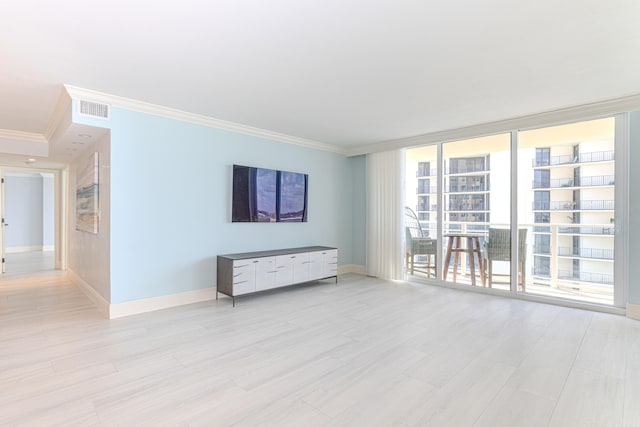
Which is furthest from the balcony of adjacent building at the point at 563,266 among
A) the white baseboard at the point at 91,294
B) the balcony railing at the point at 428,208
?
the white baseboard at the point at 91,294

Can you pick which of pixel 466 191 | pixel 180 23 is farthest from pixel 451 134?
pixel 180 23

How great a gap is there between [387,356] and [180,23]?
9.71ft

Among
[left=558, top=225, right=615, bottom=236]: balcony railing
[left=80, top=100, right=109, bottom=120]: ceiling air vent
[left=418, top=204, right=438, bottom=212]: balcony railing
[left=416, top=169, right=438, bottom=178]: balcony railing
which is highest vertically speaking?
[left=80, top=100, right=109, bottom=120]: ceiling air vent

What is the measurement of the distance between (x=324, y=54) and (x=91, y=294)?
4317 millimetres

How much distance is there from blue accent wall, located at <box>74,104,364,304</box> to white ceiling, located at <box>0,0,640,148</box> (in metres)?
0.42

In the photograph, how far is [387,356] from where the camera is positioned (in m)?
2.68

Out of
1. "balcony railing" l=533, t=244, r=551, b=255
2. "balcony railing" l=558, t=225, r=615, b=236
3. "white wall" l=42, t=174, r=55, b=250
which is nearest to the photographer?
"balcony railing" l=558, t=225, r=615, b=236

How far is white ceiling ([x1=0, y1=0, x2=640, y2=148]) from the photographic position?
2059mm

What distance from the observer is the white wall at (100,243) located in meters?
3.71

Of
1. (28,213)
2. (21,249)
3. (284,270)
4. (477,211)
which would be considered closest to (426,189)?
(477,211)

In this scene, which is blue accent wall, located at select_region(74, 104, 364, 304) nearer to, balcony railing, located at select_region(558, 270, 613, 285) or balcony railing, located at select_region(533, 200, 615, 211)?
balcony railing, located at select_region(533, 200, 615, 211)

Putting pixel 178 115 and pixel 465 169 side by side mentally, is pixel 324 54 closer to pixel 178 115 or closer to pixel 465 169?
pixel 178 115

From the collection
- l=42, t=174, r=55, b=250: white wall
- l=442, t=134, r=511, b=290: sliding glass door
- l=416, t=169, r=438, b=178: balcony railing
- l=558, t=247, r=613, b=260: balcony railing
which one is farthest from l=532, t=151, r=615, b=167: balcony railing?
l=42, t=174, r=55, b=250: white wall

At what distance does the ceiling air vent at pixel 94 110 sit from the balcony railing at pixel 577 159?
552 cm
